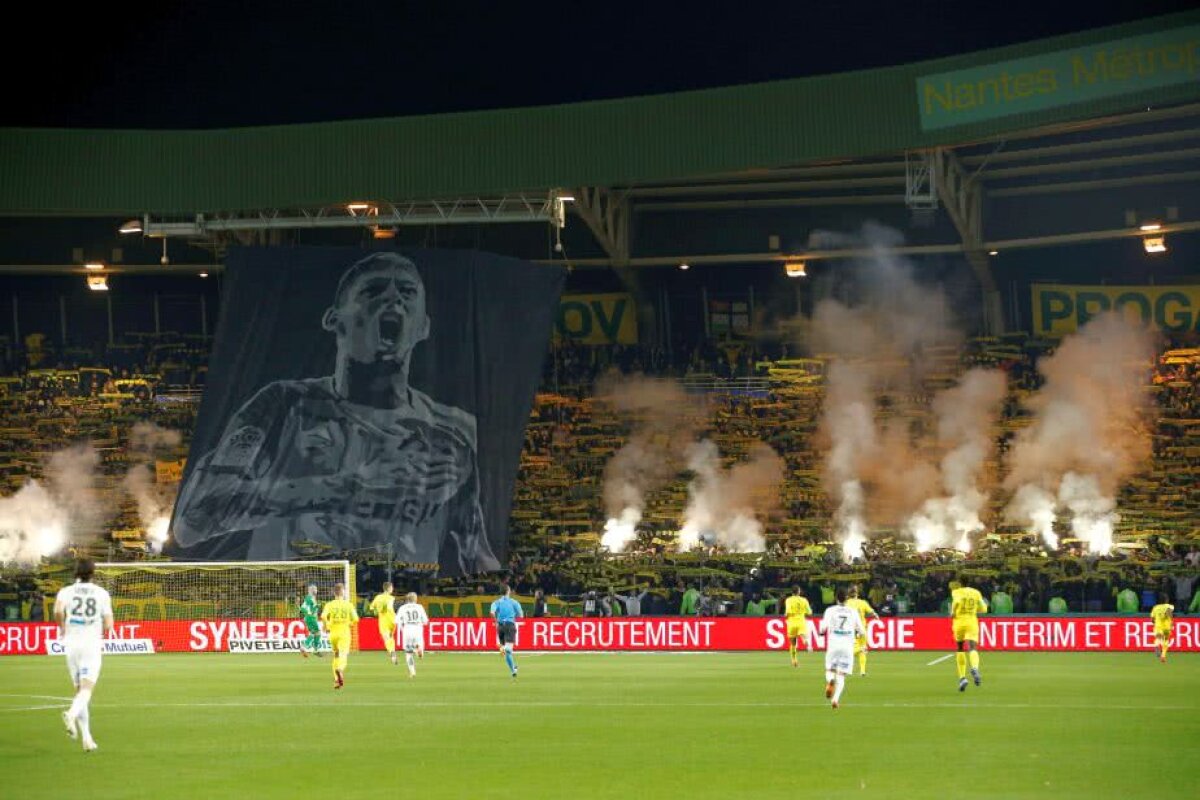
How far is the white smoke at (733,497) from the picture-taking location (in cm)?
5497

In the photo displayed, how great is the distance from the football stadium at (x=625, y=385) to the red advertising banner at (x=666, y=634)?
4.1 inches

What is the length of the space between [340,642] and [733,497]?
26.5m

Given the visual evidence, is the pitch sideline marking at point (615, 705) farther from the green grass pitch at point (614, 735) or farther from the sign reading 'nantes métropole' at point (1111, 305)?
the sign reading 'nantes métropole' at point (1111, 305)

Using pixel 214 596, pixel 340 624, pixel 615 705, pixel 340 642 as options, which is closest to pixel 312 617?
pixel 214 596

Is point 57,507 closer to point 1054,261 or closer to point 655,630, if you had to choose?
point 655,630

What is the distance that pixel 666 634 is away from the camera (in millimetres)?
44688

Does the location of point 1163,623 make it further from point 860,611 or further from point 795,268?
point 795,268

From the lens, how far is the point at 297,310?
161 ft

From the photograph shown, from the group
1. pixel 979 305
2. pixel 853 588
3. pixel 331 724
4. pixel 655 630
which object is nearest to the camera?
pixel 331 724

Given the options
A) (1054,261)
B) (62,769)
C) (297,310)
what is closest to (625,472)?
(297,310)

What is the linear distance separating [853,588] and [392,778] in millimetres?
10855

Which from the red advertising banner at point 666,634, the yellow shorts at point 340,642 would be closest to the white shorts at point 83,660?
the yellow shorts at point 340,642

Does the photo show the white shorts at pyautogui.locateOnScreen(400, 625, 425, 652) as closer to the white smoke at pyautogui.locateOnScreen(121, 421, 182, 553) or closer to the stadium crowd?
the stadium crowd

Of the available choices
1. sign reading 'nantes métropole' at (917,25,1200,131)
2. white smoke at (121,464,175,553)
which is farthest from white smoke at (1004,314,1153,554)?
white smoke at (121,464,175,553)
